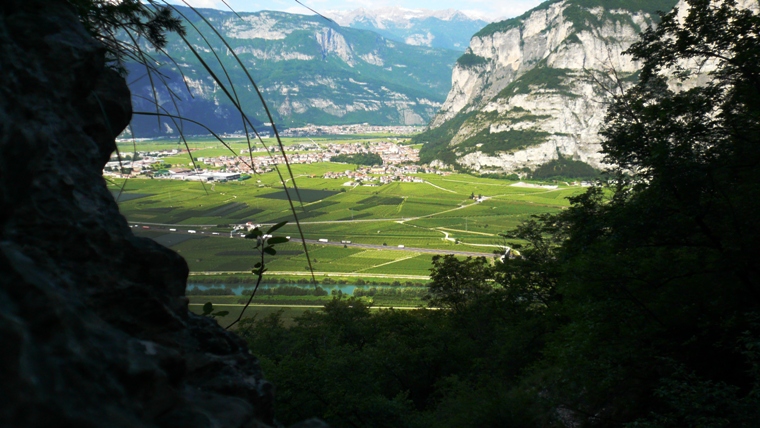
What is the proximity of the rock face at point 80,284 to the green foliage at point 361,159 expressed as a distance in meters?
142

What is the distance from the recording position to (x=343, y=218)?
262ft

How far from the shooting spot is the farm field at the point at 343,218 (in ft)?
194

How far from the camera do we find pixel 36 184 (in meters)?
1.60

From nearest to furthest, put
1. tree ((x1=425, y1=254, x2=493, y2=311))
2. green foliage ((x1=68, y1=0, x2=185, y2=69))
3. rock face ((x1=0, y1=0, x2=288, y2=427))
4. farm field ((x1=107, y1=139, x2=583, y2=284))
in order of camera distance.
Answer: rock face ((x1=0, y1=0, x2=288, y2=427)), green foliage ((x1=68, y1=0, x2=185, y2=69)), tree ((x1=425, y1=254, x2=493, y2=311)), farm field ((x1=107, y1=139, x2=583, y2=284))

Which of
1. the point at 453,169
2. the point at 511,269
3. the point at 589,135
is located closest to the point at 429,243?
the point at 511,269

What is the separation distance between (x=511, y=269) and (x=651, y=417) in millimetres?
9903

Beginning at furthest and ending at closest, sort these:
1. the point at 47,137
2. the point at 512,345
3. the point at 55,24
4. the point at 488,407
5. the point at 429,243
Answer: the point at 429,243 < the point at 512,345 < the point at 488,407 < the point at 55,24 < the point at 47,137

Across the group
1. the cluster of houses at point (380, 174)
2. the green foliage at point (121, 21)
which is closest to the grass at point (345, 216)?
the cluster of houses at point (380, 174)

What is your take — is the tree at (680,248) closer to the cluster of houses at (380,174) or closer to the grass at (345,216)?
the grass at (345,216)

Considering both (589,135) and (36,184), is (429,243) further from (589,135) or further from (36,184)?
(589,135)

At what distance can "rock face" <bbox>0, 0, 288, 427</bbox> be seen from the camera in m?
1.02

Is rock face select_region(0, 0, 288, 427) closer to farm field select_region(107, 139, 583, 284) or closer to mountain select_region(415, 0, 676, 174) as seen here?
farm field select_region(107, 139, 583, 284)

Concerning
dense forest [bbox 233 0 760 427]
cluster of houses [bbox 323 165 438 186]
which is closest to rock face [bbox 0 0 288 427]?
dense forest [bbox 233 0 760 427]

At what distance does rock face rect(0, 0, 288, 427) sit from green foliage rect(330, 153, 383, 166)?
142310mm
